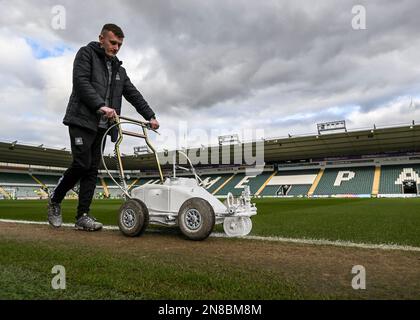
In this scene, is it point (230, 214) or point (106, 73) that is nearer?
point (230, 214)

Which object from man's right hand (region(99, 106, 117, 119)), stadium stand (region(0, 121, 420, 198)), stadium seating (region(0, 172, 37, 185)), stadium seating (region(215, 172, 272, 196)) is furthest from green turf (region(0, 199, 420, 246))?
stadium seating (region(0, 172, 37, 185))

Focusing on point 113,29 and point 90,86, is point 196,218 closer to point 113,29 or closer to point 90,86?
point 90,86

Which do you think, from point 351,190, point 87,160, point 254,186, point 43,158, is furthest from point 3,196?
point 87,160

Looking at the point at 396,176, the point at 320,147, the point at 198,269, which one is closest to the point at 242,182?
the point at 320,147

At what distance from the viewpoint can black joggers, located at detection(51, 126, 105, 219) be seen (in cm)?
405

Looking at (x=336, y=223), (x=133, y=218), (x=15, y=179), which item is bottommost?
(x=336, y=223)

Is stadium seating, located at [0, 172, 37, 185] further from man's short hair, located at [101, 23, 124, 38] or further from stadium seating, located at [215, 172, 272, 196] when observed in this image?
man's short hair, located at [101, 23, 124, 38]

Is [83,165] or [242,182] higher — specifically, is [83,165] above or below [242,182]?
below

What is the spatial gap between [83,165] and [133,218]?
994 mm

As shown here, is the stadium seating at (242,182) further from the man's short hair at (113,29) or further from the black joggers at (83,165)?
the man's short hair at (113,29)

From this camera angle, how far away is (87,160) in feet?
13.8

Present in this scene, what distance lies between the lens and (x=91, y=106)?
3.84m

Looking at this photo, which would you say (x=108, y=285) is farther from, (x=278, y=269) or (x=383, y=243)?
(x=383, y=243)
